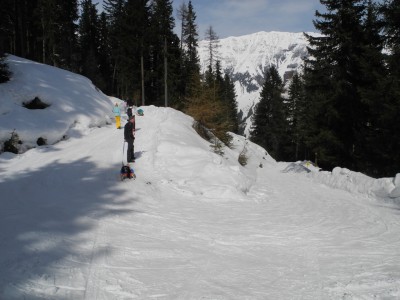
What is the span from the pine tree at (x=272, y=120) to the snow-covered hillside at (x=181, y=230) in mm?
38889

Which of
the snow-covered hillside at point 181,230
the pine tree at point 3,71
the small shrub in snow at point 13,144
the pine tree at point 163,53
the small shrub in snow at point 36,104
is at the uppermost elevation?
the pine tree at point 163,53

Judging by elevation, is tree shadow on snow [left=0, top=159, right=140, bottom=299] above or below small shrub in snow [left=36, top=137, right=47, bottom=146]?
below

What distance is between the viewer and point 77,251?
5.38 meters

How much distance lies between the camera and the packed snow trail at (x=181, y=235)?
14.9 feet

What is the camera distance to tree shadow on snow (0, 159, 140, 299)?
4.23 meters

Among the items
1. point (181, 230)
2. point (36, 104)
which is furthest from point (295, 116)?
point (181, 230)

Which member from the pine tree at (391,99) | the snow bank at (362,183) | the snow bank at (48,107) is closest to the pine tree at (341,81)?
the pine tree at (391,99)

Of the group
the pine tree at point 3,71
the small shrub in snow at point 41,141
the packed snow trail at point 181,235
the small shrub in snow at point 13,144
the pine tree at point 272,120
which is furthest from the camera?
the pine tree at point 272,120

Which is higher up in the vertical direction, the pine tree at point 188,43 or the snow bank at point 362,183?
the pine tree at point 188,43

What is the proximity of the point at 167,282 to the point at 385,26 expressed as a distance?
1917 cm

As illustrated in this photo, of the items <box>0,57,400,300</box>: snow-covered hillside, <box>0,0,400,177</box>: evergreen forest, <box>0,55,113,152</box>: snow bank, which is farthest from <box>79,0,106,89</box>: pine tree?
<box>0,57,400,300</box>: snow-covered hillside

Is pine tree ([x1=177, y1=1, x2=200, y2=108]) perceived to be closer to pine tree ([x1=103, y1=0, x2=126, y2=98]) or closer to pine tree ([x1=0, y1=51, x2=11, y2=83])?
pine tree ([x1=103, y1=0, x2=126, y2=98])

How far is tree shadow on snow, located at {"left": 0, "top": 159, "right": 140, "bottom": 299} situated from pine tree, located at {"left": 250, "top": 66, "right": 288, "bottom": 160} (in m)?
45.2

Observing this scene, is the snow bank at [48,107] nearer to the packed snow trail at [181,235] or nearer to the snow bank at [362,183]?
the packed snow trail at [181,235]
